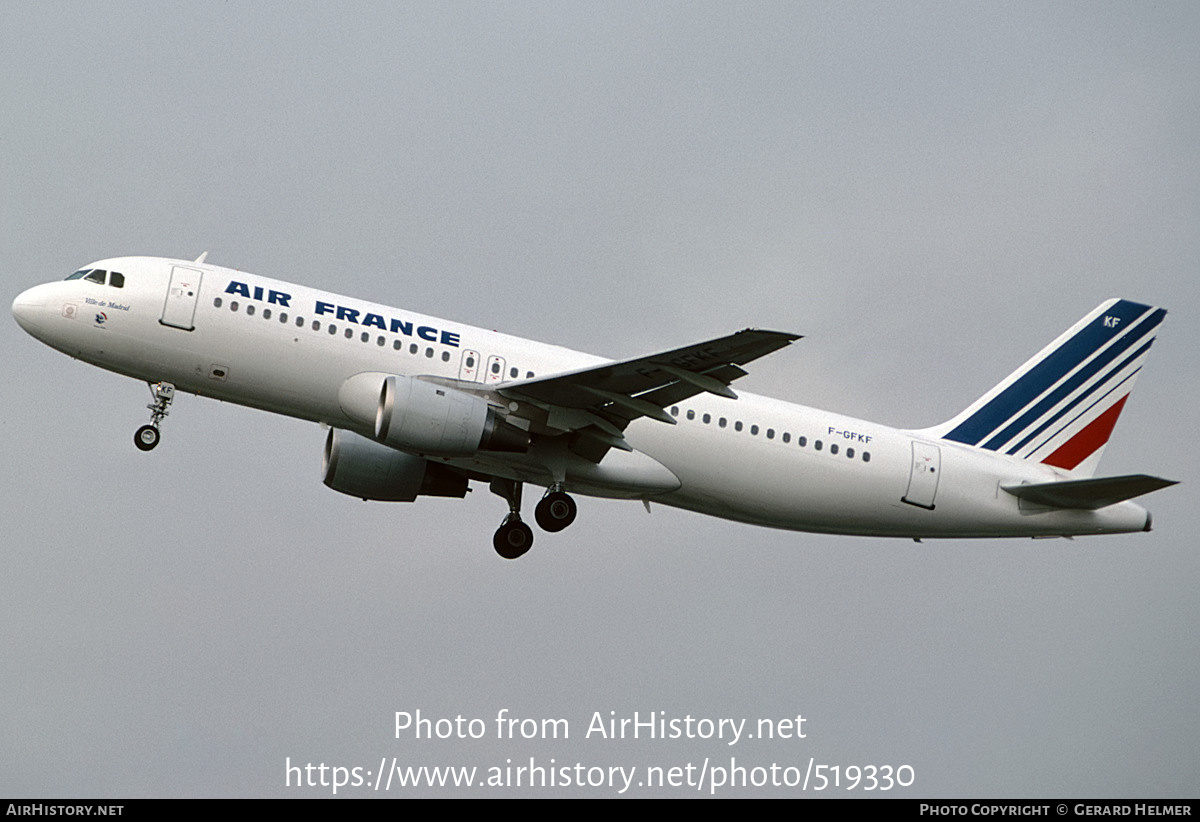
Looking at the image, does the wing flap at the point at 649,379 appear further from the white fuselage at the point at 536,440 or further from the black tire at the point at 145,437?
the black tire at the point at 145,437

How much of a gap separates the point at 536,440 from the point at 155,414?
831 cm

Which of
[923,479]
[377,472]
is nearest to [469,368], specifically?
[377,472]

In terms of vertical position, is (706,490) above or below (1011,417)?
below

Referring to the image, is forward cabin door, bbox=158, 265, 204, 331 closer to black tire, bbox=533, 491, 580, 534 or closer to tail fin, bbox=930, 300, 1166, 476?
black tire, bbox=533, 491, 580, 534

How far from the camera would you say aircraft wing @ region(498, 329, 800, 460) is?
2984cm

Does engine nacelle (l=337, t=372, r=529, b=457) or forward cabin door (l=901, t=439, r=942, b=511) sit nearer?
engine nacelle (l=337, t=372, r=529, b=457)

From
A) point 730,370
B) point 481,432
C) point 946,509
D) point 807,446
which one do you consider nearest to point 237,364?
point 481,432

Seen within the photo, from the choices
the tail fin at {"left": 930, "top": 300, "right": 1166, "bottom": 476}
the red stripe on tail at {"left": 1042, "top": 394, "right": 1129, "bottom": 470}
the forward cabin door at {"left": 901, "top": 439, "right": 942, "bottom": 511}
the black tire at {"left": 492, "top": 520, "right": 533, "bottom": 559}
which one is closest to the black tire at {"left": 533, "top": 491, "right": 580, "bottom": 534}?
the black tire at {"left": 492, "top": 520, "right": 533, "bottom": 559}

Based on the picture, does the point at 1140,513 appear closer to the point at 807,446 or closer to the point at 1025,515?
the point at 1025,515

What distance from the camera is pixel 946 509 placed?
3634 cm

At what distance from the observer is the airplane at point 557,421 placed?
3203 cm

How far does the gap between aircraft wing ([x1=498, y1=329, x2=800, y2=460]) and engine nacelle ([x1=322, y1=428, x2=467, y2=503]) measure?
16.2ft

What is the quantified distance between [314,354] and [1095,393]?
20.5m

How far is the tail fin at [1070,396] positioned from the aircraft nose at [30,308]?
21474 mm
